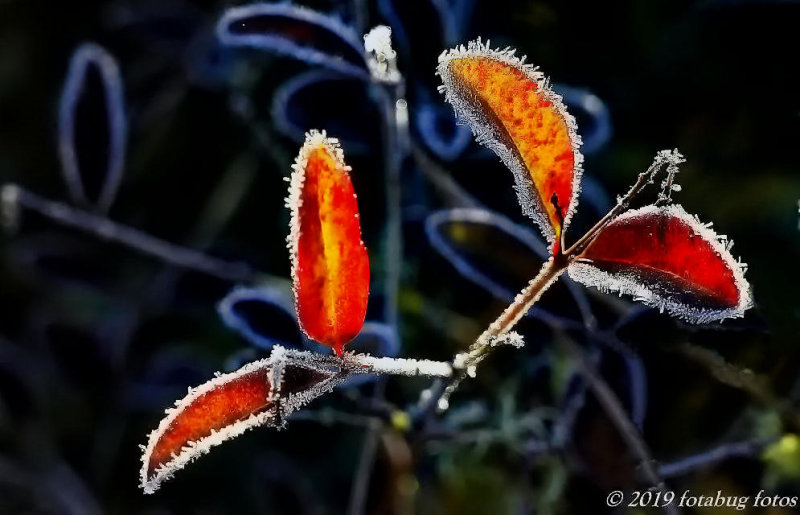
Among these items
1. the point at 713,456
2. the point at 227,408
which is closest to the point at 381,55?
the point at 227,408

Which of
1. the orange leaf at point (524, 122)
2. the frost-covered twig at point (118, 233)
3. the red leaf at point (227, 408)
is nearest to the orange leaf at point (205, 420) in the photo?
the red leaf at point (227, 408)

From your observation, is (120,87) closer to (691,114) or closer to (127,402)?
(127,402)

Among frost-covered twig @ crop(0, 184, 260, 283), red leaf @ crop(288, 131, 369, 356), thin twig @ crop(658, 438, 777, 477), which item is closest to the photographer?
red leaf @ crop(288, 131, 369, 356)

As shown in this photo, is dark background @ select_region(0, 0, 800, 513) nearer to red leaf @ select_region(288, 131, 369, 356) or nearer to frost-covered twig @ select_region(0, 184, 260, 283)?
frost-covered twig @ select_region(0, 184, 260, 283)

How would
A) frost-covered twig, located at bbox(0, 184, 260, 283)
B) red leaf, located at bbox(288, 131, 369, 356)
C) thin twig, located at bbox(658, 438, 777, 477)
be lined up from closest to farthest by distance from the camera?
red leaf, located at bbox(288, 131, 369, 356) < thin twig, located at bbox(658, 438, 777, 477) < frost-covered twig, located at bbox(0, 184, 260, 283)

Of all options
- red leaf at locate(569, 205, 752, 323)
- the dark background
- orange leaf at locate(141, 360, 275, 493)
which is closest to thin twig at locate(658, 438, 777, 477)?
the dark background

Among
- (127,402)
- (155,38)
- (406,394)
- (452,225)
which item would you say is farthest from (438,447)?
(155,38)

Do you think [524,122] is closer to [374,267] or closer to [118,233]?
[374,267]
